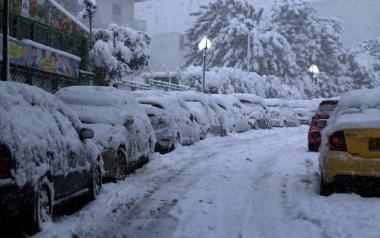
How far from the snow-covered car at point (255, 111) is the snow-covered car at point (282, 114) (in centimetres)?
298

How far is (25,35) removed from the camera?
18.0m

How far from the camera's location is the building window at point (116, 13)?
143ft

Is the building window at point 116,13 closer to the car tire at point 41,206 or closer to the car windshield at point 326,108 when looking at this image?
the car windshield at point 326,108

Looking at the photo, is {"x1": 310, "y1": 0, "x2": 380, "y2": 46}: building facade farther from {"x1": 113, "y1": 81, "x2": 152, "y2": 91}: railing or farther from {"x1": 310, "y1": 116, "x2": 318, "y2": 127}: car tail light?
{"x1": 310, "y1": 116, "x2": 318, "y2": 127}: car tail light

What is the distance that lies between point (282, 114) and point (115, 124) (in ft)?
79.8

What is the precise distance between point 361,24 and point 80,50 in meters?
64.7

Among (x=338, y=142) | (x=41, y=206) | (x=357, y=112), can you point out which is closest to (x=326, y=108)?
(x=357, y=112)

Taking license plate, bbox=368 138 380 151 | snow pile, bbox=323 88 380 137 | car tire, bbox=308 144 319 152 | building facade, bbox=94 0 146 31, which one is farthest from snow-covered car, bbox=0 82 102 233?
building facade, bbox=94 0 146 31

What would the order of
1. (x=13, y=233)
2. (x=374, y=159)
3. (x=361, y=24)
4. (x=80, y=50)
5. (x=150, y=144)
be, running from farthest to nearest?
(x=361, y=24)
(x=80, y=50)
(x=150, y=144)
(x=374, y=159)
(x=13, y=233)

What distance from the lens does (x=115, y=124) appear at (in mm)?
10102

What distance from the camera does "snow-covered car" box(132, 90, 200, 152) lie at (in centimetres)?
1464

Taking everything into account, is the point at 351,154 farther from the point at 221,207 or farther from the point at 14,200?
the point at 14,200

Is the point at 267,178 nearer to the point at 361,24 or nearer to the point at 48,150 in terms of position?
the point at 48,150

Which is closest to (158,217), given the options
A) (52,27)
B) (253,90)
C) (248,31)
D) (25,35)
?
(25,35)
